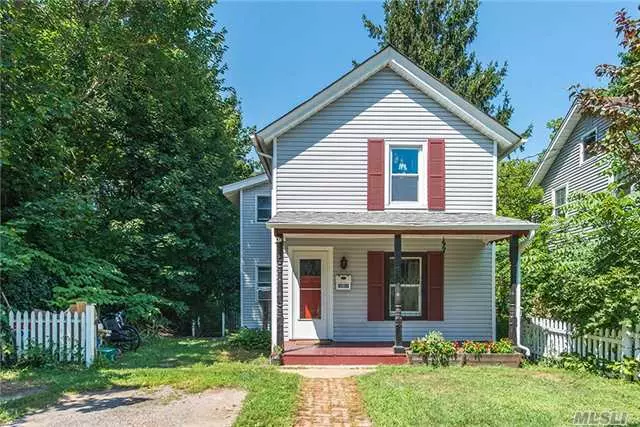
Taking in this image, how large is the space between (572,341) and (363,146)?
5.98m

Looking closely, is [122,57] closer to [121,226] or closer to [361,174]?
[121,226]

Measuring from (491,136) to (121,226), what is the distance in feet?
37.9

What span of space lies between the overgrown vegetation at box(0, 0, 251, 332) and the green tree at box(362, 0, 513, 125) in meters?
9.93

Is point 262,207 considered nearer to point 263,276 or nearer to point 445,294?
point 263,276

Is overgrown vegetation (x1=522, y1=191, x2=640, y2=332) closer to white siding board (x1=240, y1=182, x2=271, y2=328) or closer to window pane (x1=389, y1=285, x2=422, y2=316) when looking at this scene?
window pane (x1=389, y1=285, x2=422, y2=316)

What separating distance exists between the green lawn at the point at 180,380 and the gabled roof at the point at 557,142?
39.8 ft

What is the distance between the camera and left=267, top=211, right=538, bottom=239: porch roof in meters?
8.94

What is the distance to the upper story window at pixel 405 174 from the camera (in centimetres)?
1062

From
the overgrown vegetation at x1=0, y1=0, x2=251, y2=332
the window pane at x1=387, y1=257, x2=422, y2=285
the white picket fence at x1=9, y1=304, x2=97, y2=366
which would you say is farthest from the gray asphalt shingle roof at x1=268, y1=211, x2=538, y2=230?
the overgrown vegetation at x1=0, y1=0, x2=251, y2=332

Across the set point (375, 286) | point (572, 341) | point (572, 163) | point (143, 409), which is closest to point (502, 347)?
point (572, 341)

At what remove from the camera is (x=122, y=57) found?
543 inches

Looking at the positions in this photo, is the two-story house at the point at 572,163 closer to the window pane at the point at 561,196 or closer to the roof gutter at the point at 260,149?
the window pane at the point at 561,196

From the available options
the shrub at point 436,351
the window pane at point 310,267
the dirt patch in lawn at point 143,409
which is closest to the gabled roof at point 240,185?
the window pane at point 310,267

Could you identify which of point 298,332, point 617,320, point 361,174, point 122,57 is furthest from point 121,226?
point 617,320
